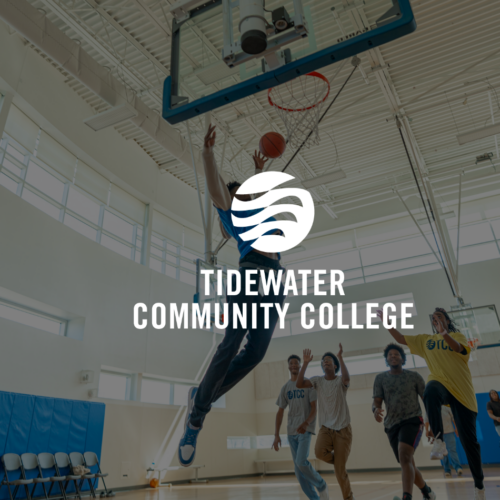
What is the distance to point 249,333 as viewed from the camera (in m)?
2.96

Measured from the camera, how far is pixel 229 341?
9.24 ft

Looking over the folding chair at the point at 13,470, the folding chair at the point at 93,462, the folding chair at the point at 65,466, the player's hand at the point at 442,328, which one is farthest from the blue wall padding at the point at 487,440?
the folding chair at the point at 13,470

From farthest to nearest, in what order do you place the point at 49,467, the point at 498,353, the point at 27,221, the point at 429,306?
the point at 429,306 < the point at 498,353 < the point at 27,221 < the point at 49,467

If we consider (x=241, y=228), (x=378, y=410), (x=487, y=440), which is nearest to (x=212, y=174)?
(x=241, y=228)

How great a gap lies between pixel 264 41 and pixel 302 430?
4.44 m

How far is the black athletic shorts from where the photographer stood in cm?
431

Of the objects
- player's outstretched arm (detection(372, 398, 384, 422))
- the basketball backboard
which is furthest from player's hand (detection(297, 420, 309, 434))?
the basketball backboard

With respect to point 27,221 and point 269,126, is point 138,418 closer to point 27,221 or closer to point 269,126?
point 27,221

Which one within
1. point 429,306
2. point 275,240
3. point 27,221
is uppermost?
point 27,221

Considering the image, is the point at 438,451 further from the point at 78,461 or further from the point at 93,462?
the point at 93,462

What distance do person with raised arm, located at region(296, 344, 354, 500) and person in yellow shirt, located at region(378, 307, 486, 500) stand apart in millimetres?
1215

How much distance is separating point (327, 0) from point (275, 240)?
8.72 feet

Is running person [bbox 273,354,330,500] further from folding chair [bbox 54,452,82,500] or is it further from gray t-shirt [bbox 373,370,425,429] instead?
folding chair [bbox 54,452,82,500]

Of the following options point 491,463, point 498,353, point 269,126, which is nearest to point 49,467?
point 269,126
